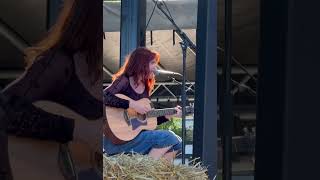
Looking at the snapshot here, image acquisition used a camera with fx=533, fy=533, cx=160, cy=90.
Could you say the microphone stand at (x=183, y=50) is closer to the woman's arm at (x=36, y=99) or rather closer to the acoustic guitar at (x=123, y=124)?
the acoustic guitar at (x=123, y=124)

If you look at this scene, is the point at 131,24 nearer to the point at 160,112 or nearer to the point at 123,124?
the point at 160,112

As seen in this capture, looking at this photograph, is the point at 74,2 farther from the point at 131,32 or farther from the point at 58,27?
the point at 131,32

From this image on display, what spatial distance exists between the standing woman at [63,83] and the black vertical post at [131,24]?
303cm

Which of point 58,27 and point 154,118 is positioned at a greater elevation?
point 58,27

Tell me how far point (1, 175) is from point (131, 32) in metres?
3.29

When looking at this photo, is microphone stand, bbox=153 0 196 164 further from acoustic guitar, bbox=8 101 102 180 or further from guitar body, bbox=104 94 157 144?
acoustic guitar, bbox=8 101 102 180

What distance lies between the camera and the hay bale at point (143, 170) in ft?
6.66

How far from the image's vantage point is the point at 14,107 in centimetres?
135

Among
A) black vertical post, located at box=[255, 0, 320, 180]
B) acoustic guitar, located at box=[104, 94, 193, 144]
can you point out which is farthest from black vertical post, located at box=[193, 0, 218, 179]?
black vertical post, located at box=[255, 0, 320, 180]

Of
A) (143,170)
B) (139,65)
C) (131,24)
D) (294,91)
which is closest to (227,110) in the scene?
(143,170)

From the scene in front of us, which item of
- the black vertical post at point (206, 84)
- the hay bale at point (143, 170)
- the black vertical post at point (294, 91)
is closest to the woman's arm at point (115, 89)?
the black vertical post at point (206, 84)

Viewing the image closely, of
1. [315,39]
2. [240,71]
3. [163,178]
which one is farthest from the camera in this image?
[240,71]

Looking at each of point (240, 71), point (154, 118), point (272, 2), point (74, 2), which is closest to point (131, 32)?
point (154, 118)

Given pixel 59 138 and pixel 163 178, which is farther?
pixel 163 178
